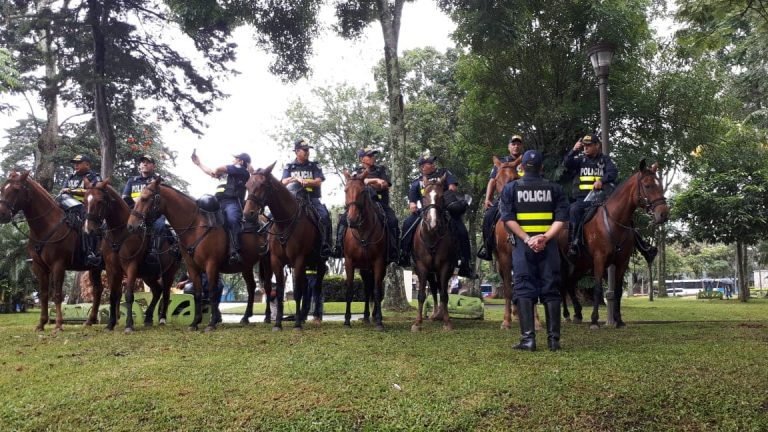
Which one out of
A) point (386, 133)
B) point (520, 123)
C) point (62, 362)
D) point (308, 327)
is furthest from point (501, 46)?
point (386, 133)

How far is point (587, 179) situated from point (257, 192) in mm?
6217

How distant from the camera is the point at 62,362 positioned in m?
7.14

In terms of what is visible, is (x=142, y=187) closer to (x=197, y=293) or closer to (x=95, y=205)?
(x=95, y=205)

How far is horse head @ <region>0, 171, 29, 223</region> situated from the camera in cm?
1055

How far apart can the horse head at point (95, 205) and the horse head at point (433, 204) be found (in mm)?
5813

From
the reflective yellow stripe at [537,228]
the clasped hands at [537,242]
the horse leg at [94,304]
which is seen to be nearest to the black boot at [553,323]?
the clasped hands at [537,242]

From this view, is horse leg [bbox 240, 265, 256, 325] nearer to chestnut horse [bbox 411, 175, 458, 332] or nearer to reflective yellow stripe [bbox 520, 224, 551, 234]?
chestnut horse [bbox 411, 175, 458, 332]

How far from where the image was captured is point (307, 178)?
11898 millimetres

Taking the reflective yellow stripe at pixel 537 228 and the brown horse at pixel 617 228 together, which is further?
the brown horse at pixel 617 228

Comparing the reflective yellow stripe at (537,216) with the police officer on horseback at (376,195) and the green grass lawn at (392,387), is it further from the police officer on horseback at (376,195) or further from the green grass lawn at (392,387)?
the police officer on horseback at (376,195)

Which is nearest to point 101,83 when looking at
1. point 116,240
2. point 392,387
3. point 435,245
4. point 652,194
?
point 116,240

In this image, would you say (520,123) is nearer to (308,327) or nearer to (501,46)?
(501,46)

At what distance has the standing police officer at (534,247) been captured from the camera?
7316 mm

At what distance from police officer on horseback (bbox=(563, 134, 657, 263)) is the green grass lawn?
3.14 m
